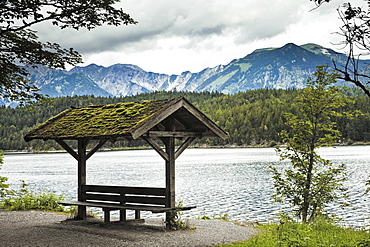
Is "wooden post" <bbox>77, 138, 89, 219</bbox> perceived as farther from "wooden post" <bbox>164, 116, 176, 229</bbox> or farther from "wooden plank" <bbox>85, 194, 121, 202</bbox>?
"wooden post" <bbox>164, 116, 176, 229</bbox>

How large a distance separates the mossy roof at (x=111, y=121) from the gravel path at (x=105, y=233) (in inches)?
105

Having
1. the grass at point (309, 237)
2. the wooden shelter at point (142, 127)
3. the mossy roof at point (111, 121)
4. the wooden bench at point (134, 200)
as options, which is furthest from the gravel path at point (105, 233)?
the mossy roof at point (111, 121)

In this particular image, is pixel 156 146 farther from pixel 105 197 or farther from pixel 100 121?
pixel 105 197

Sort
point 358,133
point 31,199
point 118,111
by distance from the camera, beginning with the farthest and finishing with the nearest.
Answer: point 358,133
point 31,199
point 118,111

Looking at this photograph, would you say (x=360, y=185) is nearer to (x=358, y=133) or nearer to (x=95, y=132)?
(x=95, y=132)

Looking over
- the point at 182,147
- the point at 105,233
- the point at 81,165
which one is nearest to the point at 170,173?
the point at 182,147

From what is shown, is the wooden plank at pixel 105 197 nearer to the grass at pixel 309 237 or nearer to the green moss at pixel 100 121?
the green moss at pixel 100 121

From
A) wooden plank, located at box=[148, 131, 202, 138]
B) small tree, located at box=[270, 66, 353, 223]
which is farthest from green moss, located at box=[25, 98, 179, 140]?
small tree, located at box=[270, 66, 353, 223]

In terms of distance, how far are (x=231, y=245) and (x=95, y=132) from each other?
17.2 feet

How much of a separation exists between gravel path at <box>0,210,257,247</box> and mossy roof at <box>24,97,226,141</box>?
2677mm

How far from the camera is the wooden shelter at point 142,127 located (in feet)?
40.6

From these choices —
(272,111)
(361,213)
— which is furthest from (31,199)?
(272,111)

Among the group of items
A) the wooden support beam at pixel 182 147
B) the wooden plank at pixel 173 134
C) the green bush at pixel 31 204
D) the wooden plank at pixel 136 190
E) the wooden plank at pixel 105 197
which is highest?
the wooden plank at pixel 173 134

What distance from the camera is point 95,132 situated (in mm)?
12922
